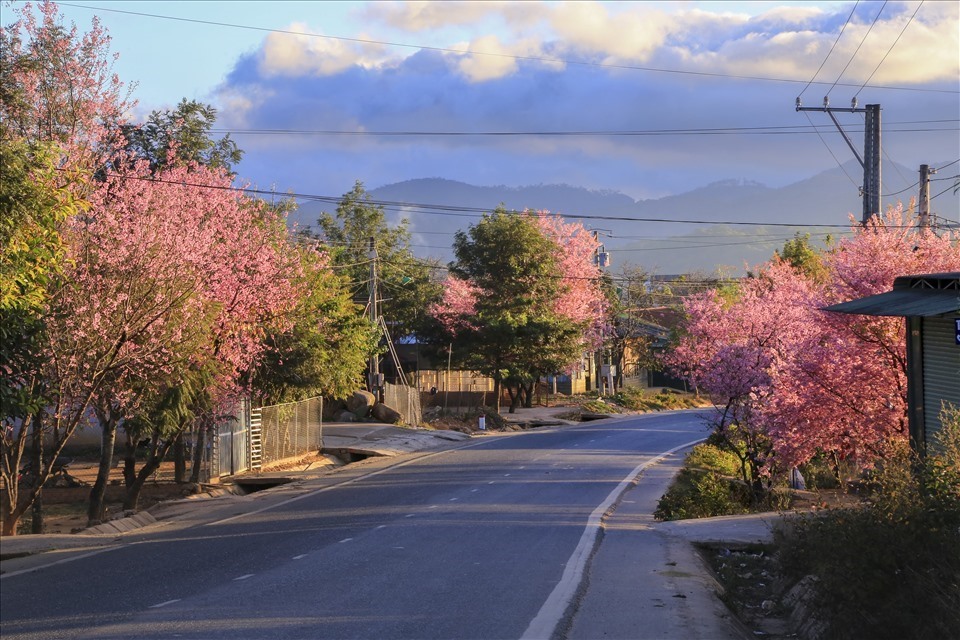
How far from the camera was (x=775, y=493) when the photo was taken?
21266 mm

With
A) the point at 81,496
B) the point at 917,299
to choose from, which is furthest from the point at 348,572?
the point at 81,496

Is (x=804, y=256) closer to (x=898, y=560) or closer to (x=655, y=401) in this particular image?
(x=655, y=401)

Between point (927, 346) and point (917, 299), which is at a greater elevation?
point (917, 299)

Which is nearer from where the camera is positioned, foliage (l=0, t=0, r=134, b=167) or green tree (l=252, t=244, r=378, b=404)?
foliage (l=0, t=0, r=134, b=167)

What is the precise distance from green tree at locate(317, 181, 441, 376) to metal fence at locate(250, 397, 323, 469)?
19376mm

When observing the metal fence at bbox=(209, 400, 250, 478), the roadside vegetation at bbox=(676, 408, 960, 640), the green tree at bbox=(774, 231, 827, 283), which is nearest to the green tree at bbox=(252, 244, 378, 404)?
the metal fence at bbox=(209, 400, 250, 478)

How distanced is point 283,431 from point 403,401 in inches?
572

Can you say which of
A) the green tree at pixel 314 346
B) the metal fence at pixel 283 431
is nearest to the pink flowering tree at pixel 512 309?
the green tree at pixel 314 346

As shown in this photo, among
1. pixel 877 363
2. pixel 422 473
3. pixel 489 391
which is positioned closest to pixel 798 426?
pixel 877 363

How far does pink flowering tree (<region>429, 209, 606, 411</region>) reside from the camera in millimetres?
48594

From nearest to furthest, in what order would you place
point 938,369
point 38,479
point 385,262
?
1. point 938,369
2. point 38,479
3. point 385,262

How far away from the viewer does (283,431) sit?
29.0m

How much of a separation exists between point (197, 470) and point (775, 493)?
13.9 m

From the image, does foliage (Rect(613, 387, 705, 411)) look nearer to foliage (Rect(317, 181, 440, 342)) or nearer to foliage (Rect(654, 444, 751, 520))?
foliage (Rect(317, 181, 440, 342))
